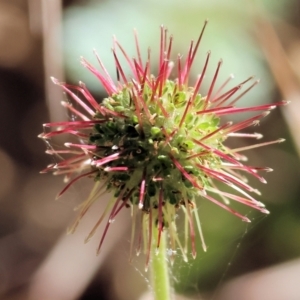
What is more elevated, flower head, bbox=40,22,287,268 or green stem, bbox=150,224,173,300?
flower head, bbox=40,22,287,268

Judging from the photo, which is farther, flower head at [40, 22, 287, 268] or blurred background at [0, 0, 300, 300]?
blurred background at [0, 0, 300, 300]

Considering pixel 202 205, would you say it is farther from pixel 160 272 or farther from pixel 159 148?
pixel 159 148

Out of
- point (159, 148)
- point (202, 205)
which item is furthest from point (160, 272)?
point (202, 205)

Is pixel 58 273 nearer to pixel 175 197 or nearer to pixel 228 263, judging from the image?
pixel 228 263

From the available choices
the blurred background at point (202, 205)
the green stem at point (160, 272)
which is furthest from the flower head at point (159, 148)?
the blurred background at point (202, 205)

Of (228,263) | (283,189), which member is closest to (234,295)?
(228,263)

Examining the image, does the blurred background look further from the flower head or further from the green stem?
the flower head

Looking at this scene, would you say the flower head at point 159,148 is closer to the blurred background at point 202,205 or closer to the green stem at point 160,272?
the green stem at point 160,272

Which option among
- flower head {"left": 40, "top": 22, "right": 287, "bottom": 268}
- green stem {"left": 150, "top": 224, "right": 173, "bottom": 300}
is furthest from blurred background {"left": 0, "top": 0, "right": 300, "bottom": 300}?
flower head {"left": 40, "top": 22, "right": 287, "bottom": 268}
